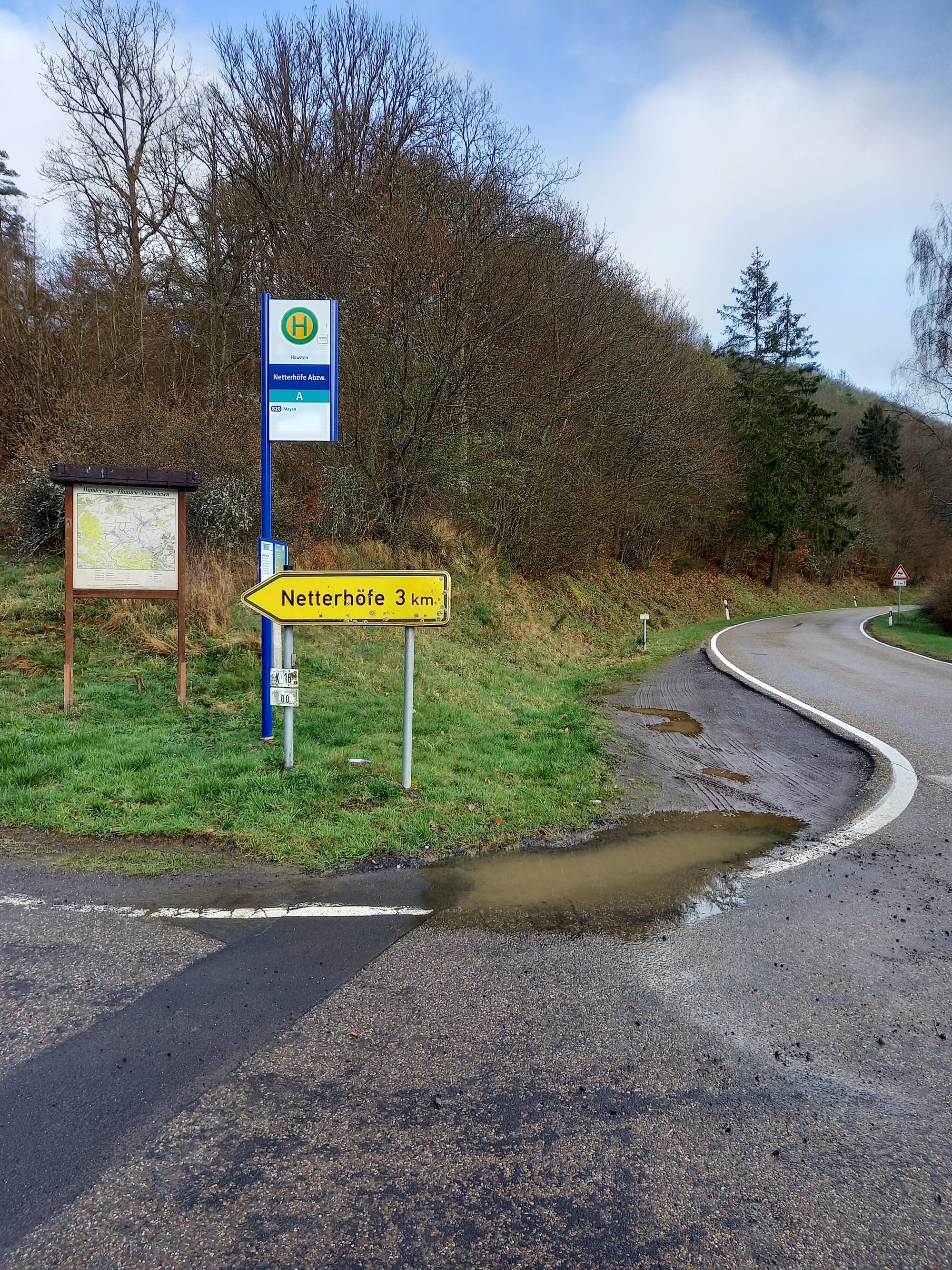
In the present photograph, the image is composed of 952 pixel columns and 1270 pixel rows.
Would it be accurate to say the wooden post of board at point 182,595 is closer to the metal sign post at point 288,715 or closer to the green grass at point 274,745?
the green grass at point 274,745

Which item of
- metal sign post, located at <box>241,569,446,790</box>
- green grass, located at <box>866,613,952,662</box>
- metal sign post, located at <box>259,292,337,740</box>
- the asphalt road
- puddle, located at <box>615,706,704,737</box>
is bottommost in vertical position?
green grass, located at <box>866,613,952,662</box>

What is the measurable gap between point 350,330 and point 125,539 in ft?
27.2

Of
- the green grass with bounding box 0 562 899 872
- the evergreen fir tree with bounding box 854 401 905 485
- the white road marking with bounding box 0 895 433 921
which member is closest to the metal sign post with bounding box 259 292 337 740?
the green grass with bounding box 0 562 899 872

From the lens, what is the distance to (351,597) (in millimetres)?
6078

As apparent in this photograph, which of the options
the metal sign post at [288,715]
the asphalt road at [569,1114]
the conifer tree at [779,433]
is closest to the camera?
the asphalt road at [569,1114]

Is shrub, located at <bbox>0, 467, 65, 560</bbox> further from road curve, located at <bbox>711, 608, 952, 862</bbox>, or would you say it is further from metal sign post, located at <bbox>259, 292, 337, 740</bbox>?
road curve, located at <bbox>711, 608, 952, 862</bbox>

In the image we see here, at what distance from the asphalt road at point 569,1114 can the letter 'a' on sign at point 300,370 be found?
4.59 m

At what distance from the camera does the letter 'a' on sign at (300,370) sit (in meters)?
6.83

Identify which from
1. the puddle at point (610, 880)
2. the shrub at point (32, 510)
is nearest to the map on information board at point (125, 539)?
the puddle at point (610, 880)

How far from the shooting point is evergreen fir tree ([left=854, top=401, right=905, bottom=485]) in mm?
61875

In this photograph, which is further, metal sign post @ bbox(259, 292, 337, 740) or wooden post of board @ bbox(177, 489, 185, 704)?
wooden post of board @ bbox(177, 489, 185, 704)

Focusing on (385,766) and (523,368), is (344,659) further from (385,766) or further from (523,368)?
(523,368)

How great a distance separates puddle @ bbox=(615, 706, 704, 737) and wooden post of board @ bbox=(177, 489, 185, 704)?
538cm

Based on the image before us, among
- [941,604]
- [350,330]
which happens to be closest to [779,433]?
[941,604]
